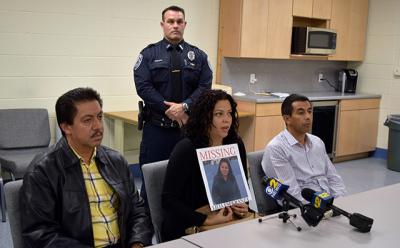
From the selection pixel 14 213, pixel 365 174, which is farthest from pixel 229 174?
pixel 365 174

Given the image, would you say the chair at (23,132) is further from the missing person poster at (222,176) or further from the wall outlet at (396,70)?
the wall outlet at (396,70)

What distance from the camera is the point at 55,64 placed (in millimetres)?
4316

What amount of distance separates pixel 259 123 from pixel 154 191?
3.17 meters

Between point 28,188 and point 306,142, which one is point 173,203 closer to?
point 28,188

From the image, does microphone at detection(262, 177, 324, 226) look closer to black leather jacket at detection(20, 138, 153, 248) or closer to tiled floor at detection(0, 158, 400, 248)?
black leather jacket at detection(20, 138, 153, 248)

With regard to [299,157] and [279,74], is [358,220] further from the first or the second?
[279,74]

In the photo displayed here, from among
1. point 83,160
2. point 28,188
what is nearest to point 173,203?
point 83,160

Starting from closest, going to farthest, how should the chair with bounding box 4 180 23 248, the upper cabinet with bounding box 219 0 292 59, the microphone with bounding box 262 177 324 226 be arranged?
the chair with bounding box 4 180 23 248
the microphone with bounding box 262 177 324 226
the upper cabinet with bounding box 219 0 292 59

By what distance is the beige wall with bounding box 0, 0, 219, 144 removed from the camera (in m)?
4.09

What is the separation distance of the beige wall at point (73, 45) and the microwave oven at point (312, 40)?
1402mm

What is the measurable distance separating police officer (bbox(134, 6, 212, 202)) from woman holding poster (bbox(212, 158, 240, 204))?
1215mm

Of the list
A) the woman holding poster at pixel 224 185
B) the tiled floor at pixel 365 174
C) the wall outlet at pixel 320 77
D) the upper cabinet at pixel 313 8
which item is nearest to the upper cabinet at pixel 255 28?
the upper cabinet at pixel 313 8

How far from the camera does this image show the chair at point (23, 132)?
3.94 metres

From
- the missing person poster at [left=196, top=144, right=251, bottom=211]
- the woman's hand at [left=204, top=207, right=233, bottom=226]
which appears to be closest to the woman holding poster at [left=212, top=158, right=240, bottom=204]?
the missing person poster at [left=196, top=144, right=251, bottom=211]
